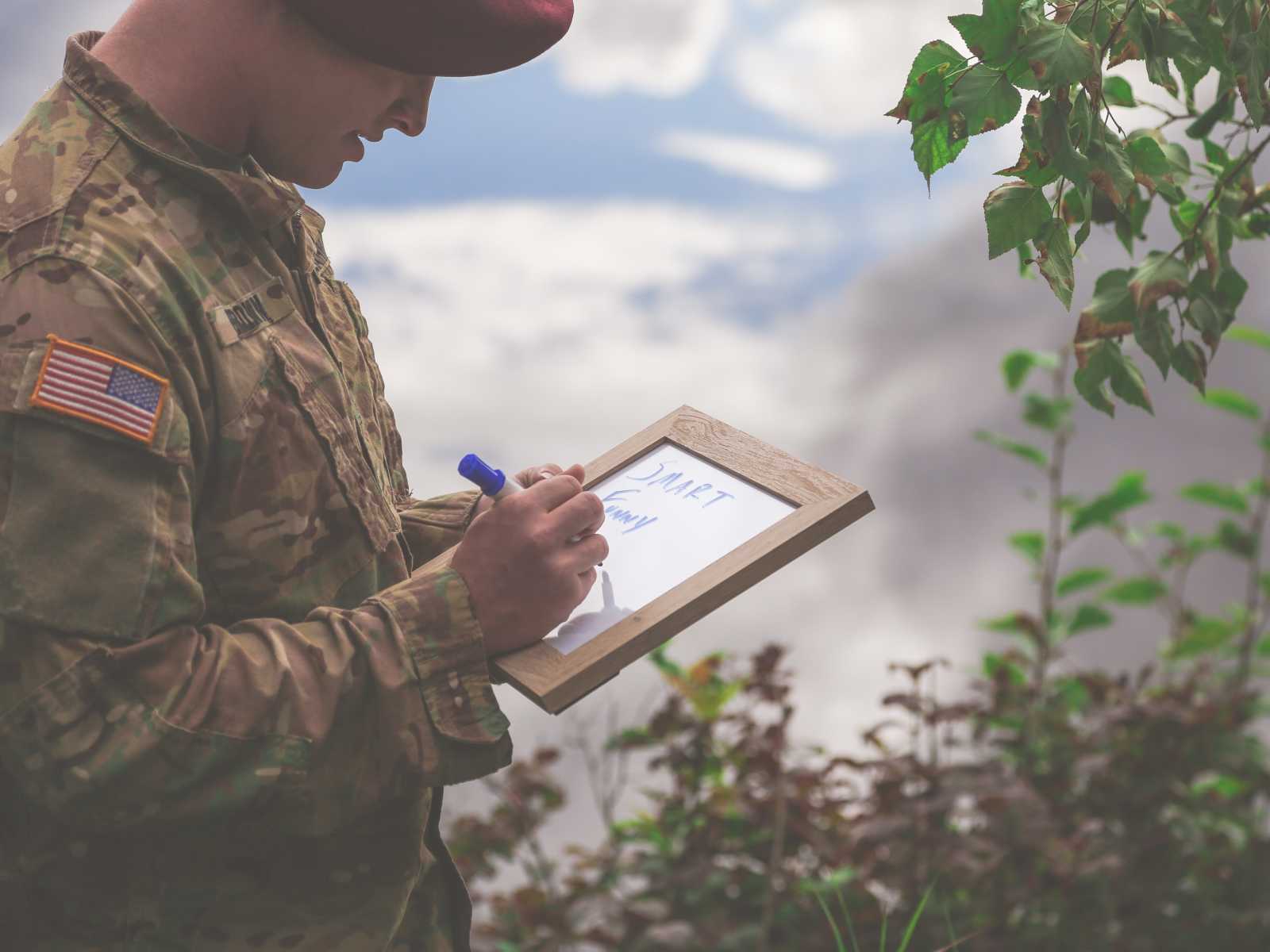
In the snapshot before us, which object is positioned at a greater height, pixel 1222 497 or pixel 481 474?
pixel 1222 497

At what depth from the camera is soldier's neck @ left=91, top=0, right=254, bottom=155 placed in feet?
4.38

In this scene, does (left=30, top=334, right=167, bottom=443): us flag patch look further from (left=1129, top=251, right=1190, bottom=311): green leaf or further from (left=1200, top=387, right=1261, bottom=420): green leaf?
(left=1200, top=387, right=1261, bottom=420): green leaf

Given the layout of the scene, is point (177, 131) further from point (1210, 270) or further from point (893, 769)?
point (893, 769)

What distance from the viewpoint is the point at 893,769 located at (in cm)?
279

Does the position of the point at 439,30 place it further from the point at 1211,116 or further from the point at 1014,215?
the point at 1211,116

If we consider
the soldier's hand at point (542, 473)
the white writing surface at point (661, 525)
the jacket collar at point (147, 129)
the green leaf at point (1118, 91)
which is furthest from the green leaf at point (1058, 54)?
the jacket collar at point (147, 129)

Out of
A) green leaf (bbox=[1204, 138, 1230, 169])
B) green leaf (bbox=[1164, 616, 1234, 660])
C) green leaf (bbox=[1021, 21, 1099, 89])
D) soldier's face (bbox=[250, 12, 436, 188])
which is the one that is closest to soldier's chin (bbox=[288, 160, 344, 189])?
soldier's face (bbox=[250, 12, 436, 188])

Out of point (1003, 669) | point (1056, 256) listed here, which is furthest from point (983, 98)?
point (1003, 669)

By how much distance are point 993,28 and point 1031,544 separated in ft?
7.36

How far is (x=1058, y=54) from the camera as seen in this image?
1198mm

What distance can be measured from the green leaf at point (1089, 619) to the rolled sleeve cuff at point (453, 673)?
2.20m

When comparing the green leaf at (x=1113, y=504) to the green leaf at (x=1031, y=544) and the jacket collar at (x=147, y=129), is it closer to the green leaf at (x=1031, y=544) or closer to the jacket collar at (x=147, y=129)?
the green leaf at (x=1031, y=544)

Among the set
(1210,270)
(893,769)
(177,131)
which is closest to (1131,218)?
(1210,270)

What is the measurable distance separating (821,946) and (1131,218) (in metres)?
1.65
